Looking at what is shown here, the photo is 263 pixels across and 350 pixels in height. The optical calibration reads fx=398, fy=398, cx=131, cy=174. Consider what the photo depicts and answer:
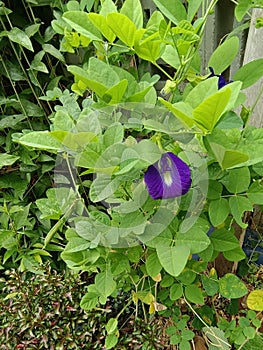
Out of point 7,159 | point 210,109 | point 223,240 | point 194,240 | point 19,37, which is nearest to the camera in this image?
point 210,109

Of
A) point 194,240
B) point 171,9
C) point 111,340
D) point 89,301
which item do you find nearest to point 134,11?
point 171,9

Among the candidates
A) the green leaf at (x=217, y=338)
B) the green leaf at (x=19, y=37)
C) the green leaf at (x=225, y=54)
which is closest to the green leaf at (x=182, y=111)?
the green leaf at (x=225, y=54)

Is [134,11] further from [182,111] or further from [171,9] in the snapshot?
[182,111]

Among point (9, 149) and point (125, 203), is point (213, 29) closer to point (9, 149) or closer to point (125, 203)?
point (9, 149)

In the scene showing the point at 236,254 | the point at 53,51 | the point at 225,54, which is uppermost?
the point at 225,54

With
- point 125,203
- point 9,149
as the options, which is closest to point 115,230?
point 125,203

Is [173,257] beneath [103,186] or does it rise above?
beneath
